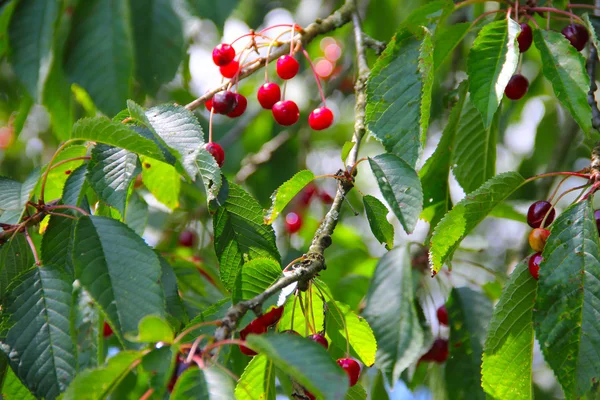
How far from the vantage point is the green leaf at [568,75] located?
143cm

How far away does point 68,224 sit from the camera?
4.66 ft

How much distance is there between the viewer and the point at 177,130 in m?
1.35

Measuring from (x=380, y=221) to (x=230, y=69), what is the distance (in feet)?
2.16

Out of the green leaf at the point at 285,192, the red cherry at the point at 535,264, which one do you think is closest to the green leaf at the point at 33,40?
the green leaf at the point at 285,192

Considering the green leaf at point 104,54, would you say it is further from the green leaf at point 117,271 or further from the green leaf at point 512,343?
the green leaf at point 512,343

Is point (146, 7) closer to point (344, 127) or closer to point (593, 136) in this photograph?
point (593, 136)

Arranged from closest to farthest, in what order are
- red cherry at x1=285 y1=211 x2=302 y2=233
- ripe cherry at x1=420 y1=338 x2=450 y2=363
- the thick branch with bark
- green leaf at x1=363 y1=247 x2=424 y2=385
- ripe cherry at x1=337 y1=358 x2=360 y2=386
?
the thick branch with bark → ripe cherry at x1=337 y1=358 x2=360 y2=386 → green leaf at x1=363 y1=247 x2=424 y2=385 → ripe cherry at x1=420 y1=338 x2=450 y2=363 → red cherry at x1=285 y1=211 x2=302 y2=233

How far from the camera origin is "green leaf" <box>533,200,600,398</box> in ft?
4.27

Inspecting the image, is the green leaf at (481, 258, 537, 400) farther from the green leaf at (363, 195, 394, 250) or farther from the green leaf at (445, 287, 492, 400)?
the green leaf at (445, 287, 492, 400)

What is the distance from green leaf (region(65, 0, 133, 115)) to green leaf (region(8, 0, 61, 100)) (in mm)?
88

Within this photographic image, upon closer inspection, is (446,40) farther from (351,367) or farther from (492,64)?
(351,367)

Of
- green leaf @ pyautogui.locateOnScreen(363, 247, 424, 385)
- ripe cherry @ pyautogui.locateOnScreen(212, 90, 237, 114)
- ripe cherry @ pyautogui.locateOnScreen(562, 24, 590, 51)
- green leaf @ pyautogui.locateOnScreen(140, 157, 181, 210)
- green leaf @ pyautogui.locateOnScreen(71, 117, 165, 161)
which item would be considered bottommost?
green leaf @ pyautogui.locateOnScreen(363, 247, 424, 385)

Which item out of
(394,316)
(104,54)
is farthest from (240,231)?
(104,54)

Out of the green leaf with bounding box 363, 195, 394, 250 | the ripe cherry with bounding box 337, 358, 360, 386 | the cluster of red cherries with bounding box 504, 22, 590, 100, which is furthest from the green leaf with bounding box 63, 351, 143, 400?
the cluster of red cherries with bounding box 504, 22, 590, 100
